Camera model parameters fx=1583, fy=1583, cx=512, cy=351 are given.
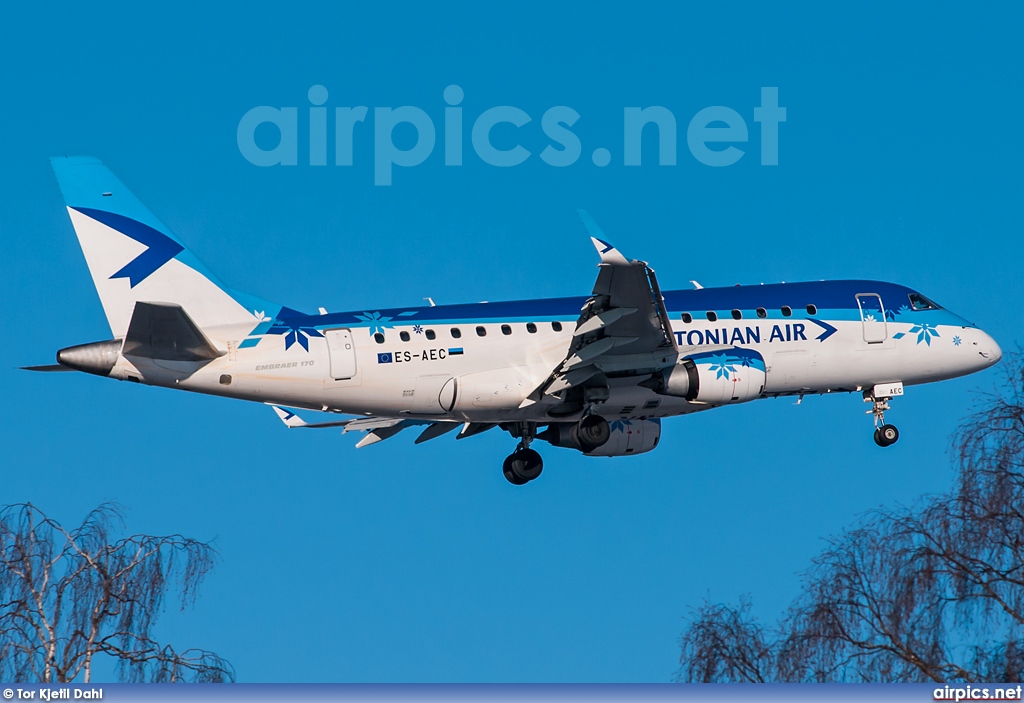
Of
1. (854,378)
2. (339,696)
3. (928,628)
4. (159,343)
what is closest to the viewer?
(339,696)

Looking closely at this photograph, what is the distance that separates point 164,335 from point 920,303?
22529 mm

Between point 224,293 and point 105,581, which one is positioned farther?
point 224,293

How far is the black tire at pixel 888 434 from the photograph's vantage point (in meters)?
45.2

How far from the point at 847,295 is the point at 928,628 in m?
17.9

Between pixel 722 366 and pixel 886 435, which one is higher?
pixel 722 366

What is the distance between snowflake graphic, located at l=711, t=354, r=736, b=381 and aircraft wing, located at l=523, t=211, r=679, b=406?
108 cm

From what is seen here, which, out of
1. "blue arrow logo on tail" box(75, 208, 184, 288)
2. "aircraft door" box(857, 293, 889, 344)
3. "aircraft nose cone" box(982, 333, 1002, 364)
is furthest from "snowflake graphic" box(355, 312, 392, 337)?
"aircraft nose cone" box(982, 333, 1002, 364)

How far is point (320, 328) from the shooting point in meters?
39.0

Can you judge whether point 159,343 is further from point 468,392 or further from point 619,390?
point 619,390

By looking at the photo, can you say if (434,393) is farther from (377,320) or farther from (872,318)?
(872,318)

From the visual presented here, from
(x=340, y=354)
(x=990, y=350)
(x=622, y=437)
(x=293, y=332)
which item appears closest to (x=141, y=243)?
(x=293, y=332)

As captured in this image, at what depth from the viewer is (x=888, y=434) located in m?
45.2

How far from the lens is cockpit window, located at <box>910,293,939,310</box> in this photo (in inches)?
1822

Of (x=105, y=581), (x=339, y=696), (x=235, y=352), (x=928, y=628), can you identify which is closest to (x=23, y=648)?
(x=105, y=581)
